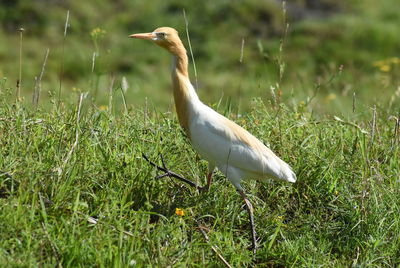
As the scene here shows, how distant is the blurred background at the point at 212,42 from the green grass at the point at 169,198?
3899mm

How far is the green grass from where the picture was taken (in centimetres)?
358

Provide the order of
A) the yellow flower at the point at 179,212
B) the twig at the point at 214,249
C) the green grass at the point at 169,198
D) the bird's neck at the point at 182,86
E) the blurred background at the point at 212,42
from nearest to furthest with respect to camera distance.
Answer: the green grass at the point at 169,198 < the twig at the point at 214,249 < the yellow flower at the point at 179,212 < the bird's neck at the point at 182,86 < the blurred background at the point at 212,42

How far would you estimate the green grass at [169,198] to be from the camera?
358cm

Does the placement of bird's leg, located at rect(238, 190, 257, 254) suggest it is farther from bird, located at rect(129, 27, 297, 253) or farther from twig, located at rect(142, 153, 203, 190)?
twig, located at rect(142, 153, 203, 190)

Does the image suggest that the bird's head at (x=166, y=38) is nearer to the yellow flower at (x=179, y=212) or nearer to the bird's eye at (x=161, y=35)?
the bird's eye at (x=161, y=35)

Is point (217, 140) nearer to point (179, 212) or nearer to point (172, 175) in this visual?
point (172, 175)

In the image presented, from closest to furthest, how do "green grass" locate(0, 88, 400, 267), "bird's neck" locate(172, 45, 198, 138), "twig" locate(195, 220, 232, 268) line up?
1. "green grass" locate(0, 88, 400, 267)
2. "twig" locate(195, 220, 232, 268)
3. "bird's neck" locate(172, 45, 198, 138)

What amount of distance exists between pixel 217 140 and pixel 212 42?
21.2ft

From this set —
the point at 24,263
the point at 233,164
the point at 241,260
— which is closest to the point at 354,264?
the point at 241,260

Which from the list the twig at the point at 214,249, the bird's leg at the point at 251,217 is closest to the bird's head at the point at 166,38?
the bird's leg at the point at 251,217

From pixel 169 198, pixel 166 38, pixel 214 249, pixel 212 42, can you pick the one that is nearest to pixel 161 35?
pixel 166 38

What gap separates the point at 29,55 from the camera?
9.73 m

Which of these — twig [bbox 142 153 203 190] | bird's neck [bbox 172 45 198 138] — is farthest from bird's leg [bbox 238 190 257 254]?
bird's neck [bbox 172 45 198 138]

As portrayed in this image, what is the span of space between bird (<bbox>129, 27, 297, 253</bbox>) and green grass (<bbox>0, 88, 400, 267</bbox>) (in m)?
0.21
